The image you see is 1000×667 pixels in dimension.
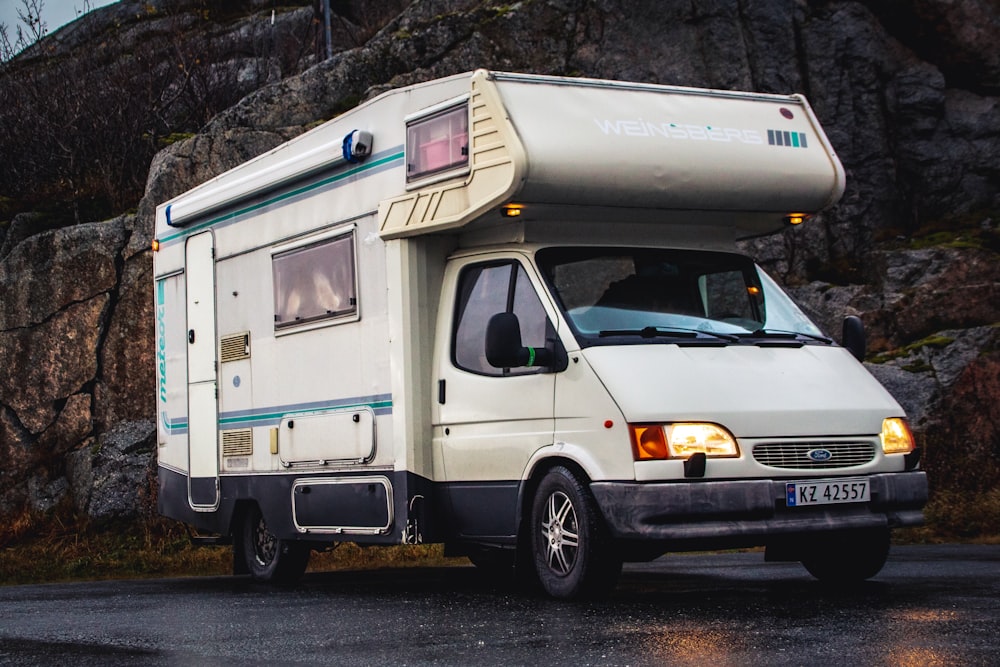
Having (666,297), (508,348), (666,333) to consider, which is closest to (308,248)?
(508,348)

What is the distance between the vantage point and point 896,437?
867 cm

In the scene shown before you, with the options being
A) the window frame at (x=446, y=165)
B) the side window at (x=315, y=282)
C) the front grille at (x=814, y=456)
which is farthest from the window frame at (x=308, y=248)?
the front grille at (x=814, y=456)

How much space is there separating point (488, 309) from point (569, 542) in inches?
62.7

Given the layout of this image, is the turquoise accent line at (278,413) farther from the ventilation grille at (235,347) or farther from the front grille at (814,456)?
the front grille at (814,456)

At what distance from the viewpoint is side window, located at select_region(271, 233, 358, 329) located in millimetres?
10180

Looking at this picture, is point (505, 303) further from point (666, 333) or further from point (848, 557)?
point (848, 557)

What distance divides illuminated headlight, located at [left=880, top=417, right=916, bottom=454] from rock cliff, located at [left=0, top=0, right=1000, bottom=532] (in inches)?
291

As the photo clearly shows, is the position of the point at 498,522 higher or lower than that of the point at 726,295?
lower

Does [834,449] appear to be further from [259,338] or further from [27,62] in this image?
[27,62]

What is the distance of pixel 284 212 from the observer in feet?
36.0

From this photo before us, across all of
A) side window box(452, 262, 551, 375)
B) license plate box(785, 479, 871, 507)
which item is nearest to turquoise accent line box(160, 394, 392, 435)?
side window box(452, 262, 551, 375)

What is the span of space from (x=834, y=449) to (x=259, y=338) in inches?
184

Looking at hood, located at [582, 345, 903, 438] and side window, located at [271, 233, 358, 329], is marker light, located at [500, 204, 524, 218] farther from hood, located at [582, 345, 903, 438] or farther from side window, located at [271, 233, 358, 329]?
side window, located at [271, 233, 358, 329]

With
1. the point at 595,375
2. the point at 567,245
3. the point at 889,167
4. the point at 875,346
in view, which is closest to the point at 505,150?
the point at 567,245
